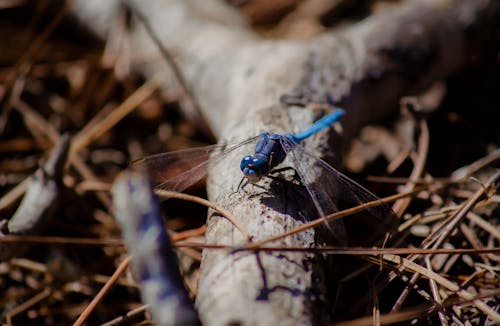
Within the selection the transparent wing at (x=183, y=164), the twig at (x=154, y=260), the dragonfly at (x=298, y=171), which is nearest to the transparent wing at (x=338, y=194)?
the dragonfly at (x=298, y=171)

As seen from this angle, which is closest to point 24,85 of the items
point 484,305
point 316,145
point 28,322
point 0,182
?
point 0,182

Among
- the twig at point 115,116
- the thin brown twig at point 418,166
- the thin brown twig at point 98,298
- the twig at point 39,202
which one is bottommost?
the thin brown twig at point 418,166

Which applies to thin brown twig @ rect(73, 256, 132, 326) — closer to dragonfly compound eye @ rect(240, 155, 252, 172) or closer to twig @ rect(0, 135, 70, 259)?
twig @ rect(0, 135, 70, 259)

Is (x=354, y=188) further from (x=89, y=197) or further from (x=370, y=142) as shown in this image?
(x=89, y=197)

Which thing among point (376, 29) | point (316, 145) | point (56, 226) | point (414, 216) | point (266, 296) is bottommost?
point (414, 216)

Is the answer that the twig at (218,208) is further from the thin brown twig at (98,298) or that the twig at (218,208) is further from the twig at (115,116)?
the twig at (115,116)

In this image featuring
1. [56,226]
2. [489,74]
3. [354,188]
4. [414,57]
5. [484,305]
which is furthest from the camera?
[489,74]

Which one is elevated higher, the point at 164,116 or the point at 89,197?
the point at 164,116

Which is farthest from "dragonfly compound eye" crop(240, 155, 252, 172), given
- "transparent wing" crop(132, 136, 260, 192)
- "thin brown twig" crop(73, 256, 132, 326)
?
"thin brown twig" crop(73, 256, 132, 326)
